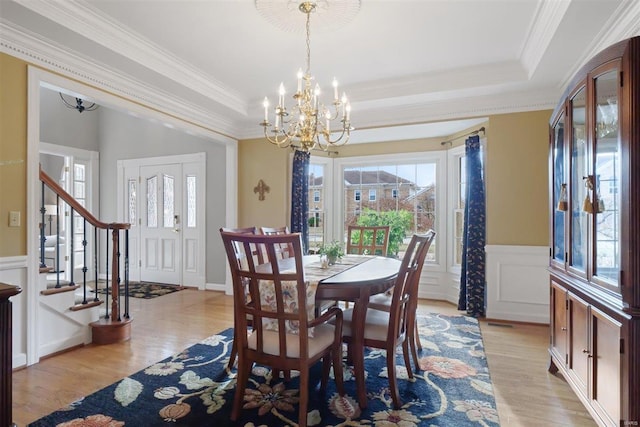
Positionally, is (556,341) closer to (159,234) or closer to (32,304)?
(32,304)

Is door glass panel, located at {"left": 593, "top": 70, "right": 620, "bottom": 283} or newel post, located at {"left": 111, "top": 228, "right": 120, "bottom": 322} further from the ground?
door glass panel, located at {"left": 593, "top": 70, "right": 620, "bottom": 283}

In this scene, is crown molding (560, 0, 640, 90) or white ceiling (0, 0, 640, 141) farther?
white ceiling (0, 0, 640, 141)

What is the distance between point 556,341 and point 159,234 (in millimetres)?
5611

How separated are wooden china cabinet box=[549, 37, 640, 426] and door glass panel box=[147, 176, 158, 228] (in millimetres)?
5671

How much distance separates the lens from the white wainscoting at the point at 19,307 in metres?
2.52

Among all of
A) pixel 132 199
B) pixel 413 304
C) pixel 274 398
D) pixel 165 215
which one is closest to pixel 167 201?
pixel 165 215

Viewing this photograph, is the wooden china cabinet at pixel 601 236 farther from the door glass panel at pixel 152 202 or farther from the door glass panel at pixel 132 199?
the door glass panel at pixel 132 199

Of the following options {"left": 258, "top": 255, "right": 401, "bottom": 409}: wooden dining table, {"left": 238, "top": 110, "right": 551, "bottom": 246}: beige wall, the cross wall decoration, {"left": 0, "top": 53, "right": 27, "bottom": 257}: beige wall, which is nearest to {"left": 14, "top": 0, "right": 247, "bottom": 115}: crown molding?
{"left": 0, "top": 53, "right": 27, "bottom": 257}: beige wall

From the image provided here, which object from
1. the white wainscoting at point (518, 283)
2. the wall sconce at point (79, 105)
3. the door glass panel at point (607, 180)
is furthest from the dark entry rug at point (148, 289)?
the door glass panel at point (607, 180)

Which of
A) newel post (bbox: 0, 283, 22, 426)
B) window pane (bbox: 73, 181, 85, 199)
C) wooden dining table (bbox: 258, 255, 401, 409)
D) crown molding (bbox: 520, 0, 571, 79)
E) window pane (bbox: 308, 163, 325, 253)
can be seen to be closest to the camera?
newel post (bbox: 0, 283, 22, 426)

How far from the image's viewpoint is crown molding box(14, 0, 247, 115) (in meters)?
2.37

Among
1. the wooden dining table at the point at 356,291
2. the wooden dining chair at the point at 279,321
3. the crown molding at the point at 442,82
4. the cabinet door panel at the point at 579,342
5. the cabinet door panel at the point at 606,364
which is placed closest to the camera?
the cabinet door panel at the point at 606,364

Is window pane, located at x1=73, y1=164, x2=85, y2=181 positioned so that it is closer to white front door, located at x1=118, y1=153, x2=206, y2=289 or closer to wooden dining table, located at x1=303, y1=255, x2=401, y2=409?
white front door, located at x1=118, y1=153, x2=206, y2=289

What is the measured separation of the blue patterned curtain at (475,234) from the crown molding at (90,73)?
3.38m
